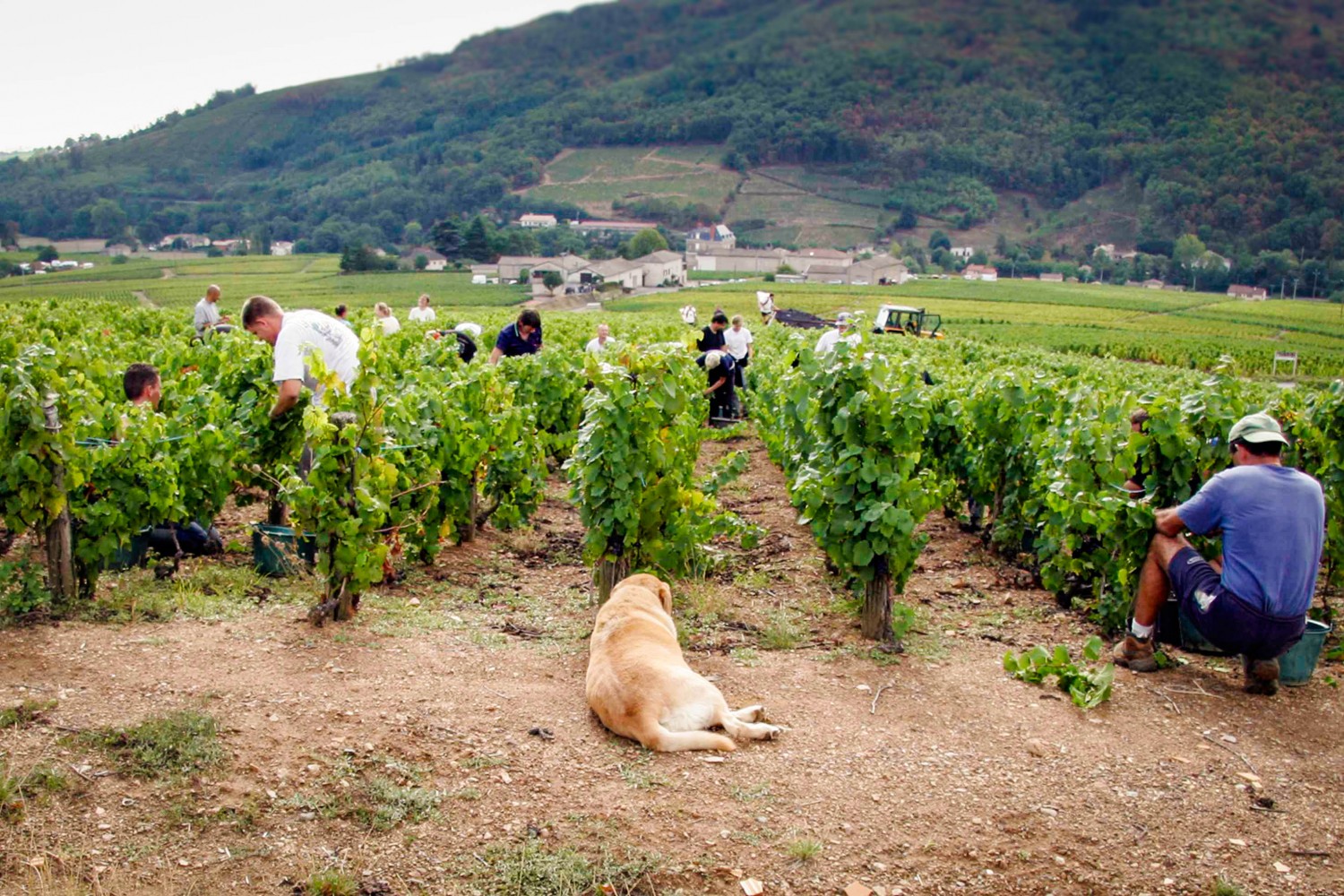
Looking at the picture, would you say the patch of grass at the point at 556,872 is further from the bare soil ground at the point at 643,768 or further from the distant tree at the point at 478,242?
the distant tree at the point at 478,242

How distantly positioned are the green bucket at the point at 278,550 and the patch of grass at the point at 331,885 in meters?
3.98

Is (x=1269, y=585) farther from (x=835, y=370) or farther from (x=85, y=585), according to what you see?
(x=85, y=585)

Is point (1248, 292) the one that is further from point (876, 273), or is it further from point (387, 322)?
point (387, 322)

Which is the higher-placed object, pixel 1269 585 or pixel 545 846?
pixel 1269 585

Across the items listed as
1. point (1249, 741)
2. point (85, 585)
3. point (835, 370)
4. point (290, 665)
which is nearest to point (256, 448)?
point (85, 585)

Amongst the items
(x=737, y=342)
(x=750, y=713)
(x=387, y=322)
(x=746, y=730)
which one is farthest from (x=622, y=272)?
(x=746, y=730)

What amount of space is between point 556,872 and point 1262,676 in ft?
14.7

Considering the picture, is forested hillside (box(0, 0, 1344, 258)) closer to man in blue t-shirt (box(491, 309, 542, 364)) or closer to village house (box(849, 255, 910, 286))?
village house (box(849, 255, 910, 286))

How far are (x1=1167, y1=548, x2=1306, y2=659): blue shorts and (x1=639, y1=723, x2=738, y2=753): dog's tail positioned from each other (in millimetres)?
2985

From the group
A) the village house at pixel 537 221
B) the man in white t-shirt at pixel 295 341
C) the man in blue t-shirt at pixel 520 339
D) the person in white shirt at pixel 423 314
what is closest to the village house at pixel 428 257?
the village house at pixel 537 221

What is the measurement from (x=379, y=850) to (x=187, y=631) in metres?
2.72

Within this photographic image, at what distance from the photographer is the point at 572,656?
6.33 metres

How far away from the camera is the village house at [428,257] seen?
101 m

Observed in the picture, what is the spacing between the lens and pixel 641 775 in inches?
186
